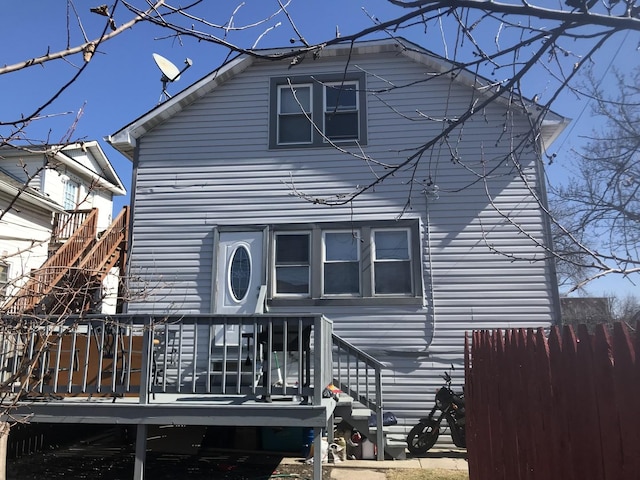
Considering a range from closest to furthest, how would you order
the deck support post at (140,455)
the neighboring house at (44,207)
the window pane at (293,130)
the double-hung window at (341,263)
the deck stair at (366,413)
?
the deck support post at (140,455), the deck stair at (366,413), the neighboring house at (44,207), the double-hung window at (341,263), the window pane at (293,130)

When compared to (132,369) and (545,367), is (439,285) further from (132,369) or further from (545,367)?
(545,367)

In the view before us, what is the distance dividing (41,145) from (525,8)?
8.26ft

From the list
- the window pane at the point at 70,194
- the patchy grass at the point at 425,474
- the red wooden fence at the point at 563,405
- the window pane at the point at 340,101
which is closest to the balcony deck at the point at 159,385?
the patchy grass at the point at 425,474

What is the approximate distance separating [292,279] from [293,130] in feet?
9.58

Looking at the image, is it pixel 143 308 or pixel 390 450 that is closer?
pixel 390 450

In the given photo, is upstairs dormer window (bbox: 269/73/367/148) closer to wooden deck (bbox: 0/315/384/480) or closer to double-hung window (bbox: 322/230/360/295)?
double-hung window (bbox: 322/230/360/295)

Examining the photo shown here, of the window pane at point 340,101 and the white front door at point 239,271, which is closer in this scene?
the white front door at point 239,271

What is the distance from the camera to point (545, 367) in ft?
9.50

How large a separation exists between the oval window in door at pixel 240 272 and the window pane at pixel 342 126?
2.80 m

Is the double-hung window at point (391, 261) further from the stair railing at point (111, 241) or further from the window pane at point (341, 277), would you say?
the stair railing at point (111, 241)

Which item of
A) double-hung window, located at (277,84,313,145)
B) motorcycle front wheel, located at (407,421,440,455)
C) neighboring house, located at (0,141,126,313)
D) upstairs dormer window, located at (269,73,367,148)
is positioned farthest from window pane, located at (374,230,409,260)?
neighboring house, located at (0,141,126,313)

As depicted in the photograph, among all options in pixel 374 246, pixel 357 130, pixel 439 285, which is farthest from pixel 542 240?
pixel 357 130

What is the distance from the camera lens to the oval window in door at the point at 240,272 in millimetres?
9289

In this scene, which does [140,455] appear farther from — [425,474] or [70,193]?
[70,193]
